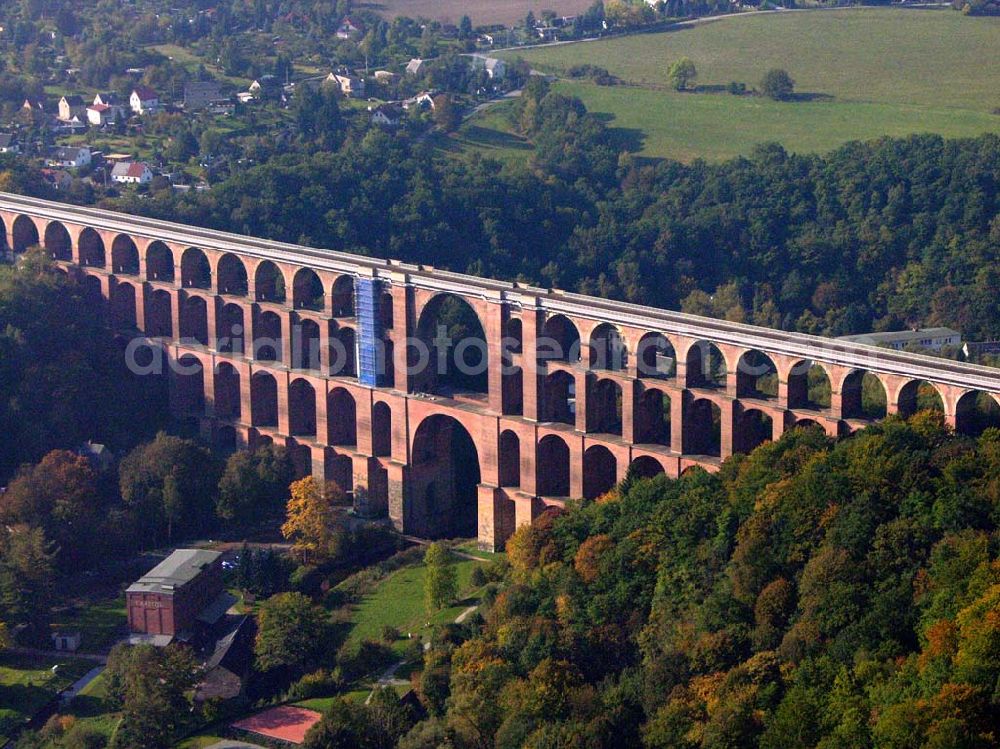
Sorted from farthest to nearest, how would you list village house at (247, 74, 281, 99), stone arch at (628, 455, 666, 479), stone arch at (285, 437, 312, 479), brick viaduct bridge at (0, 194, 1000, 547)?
village house at (247, 74, 281, 99), stone arch at (285, 437, 312, 479), stone arch at (628, 455, 666, 479), brick viaduct bridge at (0, 194, 1000, 547)

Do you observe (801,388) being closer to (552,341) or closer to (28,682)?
(552,341)

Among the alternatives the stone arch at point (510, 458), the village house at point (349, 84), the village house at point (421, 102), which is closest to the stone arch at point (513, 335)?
the stone arch at point (510, 458)

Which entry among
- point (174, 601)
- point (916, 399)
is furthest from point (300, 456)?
point (916, 399)

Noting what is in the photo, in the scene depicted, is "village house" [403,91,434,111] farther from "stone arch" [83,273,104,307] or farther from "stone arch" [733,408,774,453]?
"stone arch" [733,408,774,453]

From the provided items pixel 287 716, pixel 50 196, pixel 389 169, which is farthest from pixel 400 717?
pixel 389 169

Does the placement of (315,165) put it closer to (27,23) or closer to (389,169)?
(389,169)

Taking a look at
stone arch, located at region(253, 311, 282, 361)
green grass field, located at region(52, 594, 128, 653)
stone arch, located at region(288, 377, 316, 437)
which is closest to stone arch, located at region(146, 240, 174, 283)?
stone arch, located at region(253, 311, 282, 361)

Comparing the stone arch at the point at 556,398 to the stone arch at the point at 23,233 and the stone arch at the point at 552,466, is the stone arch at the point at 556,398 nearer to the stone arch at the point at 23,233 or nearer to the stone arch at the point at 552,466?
the stone arch at the point at 552,466
